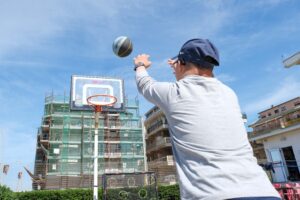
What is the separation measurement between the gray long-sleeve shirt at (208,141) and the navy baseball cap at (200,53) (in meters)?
0.08

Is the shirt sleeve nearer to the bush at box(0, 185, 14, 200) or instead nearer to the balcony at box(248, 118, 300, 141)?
the bush at box(0, 185, 14, 200)

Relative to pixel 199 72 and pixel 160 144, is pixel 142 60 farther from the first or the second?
pixel 160 144

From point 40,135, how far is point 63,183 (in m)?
9.33

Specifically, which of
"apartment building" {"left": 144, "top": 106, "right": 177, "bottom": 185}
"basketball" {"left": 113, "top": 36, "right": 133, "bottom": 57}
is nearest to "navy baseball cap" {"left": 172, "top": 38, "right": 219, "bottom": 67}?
"basketball" {"left": 113, "top": 36, "right": 133, "bottom": 57}

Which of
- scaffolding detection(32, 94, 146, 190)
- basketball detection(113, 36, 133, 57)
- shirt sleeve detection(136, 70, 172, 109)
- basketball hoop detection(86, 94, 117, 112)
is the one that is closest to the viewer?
shirt sleeve detection(136, 70, 172, 109)

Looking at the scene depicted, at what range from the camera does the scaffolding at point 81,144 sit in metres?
25.1

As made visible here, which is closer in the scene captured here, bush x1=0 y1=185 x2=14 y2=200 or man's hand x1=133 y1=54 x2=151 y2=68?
man's hand x1=133 y1=54 x2=151 y2=68

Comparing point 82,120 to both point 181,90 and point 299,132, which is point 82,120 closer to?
point 299,132

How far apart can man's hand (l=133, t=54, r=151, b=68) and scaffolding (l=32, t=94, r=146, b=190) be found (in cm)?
2371

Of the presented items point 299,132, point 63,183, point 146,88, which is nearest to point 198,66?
point 146,88

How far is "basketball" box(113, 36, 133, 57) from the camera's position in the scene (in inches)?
168

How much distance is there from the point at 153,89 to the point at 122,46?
10.9ft

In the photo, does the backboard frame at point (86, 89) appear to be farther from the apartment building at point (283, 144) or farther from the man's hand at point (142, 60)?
the apartment building at point (283, 144)

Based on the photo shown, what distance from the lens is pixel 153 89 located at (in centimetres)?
113
